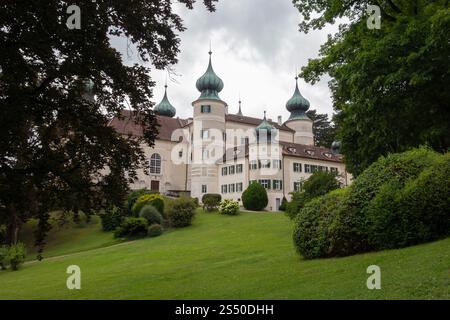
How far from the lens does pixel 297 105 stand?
70.0 m

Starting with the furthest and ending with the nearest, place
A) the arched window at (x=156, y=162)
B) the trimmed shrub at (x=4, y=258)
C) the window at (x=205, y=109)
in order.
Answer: the arched window at (x=156, y=162) < the window at (x=205, y=109) < the trimmed shrub at (x=4, y=258)

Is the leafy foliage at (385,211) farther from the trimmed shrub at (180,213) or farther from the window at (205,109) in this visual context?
the window at (205,109)

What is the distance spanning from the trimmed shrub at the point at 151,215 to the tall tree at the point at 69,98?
94.4 feet

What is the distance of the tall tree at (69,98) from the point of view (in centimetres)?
732

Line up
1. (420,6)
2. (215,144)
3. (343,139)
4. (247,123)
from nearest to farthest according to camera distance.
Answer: (420,6) < (343,139) < (215,144) < (247,123)

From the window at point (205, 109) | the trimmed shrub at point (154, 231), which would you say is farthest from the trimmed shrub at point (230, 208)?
the window at point (205, 109)

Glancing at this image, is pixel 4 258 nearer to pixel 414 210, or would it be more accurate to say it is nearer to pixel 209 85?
pixel 414 210

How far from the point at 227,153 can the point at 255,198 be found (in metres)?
13.1

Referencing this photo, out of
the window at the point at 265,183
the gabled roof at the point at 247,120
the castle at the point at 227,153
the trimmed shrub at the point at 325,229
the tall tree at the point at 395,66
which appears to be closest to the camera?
the trimmed shrub at the point at 325,229

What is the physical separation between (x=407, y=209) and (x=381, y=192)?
81 cm

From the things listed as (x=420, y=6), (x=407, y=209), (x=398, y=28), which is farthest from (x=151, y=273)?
(x=420, y=6)

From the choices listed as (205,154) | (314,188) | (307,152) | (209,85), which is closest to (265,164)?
(307,152)

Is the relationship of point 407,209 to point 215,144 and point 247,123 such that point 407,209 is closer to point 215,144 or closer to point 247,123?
point 215,144

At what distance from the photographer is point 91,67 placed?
26.2 ft
